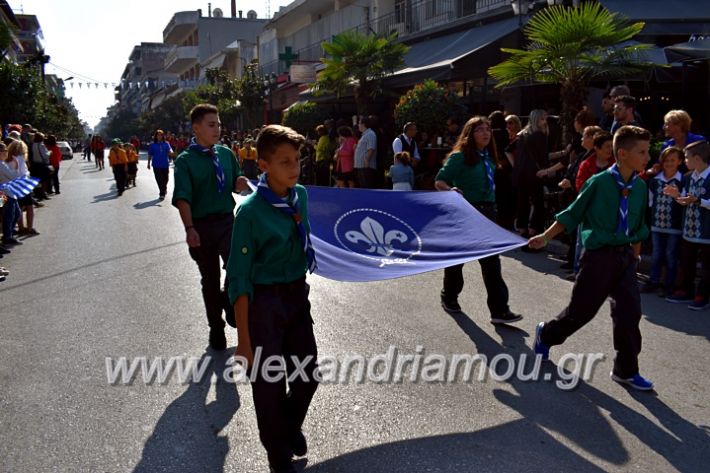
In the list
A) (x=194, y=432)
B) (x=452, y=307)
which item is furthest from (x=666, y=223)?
(x=194, y=432)

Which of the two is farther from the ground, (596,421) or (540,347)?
(540,347)

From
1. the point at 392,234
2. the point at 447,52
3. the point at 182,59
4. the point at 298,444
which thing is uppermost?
the point at 182,59

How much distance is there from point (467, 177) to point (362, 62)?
42.7 ft

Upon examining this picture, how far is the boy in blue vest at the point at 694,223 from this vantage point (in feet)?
22.2

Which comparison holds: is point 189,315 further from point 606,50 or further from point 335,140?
point 335,140

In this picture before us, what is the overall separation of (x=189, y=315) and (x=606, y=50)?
26.4ft

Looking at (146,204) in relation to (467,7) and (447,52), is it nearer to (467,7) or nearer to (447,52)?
(447,52)

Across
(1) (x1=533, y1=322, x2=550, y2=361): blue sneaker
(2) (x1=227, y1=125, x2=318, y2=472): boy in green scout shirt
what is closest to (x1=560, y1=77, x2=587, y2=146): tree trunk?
(1) (x1=533, y1=322, x2=550, y2=361): blue sneaker

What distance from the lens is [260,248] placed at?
3338mm

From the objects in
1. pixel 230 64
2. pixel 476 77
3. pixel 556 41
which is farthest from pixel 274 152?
pixel 230 64

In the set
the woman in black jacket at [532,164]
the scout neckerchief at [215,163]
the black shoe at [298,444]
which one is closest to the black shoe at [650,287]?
the woman in black jacket at [532,164]

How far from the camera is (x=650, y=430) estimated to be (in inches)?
157

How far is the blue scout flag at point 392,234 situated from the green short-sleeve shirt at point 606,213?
1.57ft

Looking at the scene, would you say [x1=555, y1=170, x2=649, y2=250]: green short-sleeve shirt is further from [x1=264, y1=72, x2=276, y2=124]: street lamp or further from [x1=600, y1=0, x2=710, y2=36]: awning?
[x1=264, y1=72, x2=276, y2=124]: street lamp
